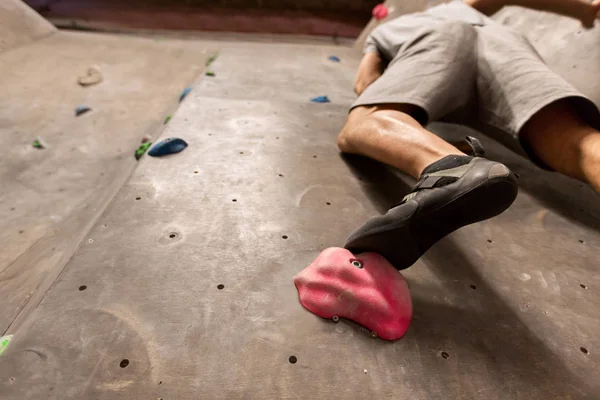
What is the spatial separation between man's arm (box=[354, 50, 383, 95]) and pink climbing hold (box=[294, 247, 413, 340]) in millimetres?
972

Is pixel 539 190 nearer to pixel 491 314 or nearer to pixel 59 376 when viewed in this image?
pixel 491 314

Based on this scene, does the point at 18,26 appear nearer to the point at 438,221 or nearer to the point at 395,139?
the point at 395,139

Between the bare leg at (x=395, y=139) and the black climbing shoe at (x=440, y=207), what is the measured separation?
0.34 ft

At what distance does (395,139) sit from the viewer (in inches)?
38.8

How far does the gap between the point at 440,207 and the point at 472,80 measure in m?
0.73

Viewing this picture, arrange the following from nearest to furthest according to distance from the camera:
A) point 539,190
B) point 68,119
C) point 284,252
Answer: point 284,252 → point 539,190 → point 68,119

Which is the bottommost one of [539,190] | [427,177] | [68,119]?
[68,119]

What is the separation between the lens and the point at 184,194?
107cm

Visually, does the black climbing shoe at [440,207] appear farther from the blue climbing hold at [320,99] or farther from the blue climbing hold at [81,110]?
the blue climbing hold at [81,110]

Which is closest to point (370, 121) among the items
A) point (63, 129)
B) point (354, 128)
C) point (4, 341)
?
point (354, 128)

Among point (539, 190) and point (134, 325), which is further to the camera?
point (539, 190)

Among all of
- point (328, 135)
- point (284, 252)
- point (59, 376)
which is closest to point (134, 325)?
point (59, 376)

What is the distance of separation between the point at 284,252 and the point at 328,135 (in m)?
0.71

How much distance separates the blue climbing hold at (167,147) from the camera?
123 cm
